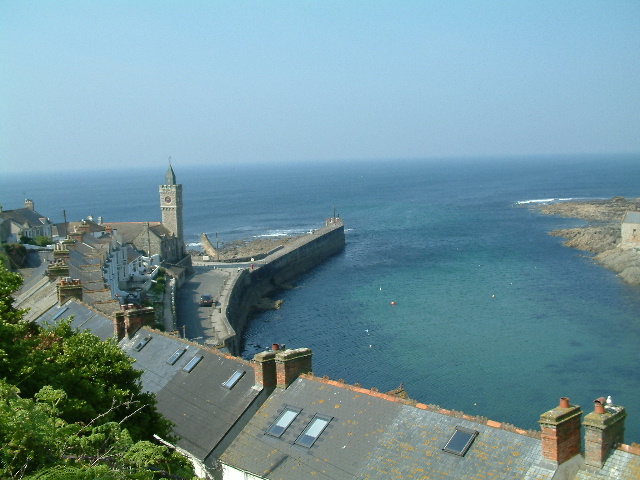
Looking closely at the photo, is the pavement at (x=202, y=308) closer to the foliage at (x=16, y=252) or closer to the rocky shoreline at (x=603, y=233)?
the foliage at (x=16, y=252)

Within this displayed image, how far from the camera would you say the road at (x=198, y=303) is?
45.8 m

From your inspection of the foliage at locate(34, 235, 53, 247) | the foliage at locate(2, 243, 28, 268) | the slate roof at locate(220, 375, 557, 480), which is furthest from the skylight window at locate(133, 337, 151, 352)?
the foliage at locate(34, 235, 53, 247)

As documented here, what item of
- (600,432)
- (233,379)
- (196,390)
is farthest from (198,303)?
(600,432)

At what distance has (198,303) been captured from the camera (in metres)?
55.8

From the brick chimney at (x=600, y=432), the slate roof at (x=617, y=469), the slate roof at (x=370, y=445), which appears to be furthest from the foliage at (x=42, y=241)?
the slate roof at (x=617, y=469)

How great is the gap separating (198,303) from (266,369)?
38.1 metres

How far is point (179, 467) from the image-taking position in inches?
511

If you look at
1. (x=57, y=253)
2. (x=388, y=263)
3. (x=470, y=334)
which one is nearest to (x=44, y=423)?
(x=57, y=253)

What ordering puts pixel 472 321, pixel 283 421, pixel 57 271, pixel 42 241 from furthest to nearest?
pixel 42 241 < pixel 472 321 < pixel 57 271 < pixel 283 421

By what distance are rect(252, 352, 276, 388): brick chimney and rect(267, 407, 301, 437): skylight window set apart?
4.28 ft

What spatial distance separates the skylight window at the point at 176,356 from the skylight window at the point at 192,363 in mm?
666

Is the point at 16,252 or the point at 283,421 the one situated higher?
the point at 283,421

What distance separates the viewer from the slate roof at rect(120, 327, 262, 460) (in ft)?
60.0

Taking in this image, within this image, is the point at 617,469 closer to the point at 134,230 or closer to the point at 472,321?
the point at 472,321
